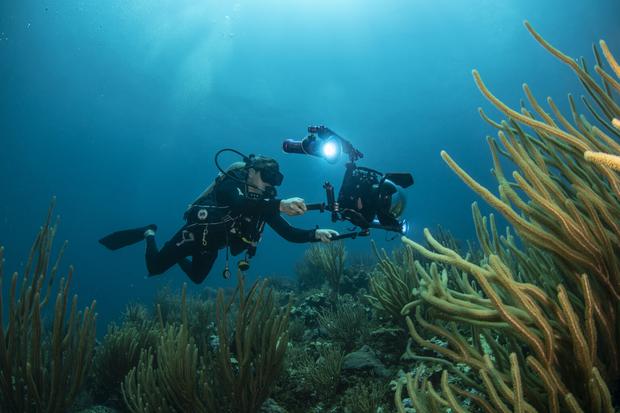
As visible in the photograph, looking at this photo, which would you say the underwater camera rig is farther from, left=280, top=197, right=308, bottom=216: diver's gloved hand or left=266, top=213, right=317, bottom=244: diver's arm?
left=266, top=213, right=317, bottom=244: diver's arm

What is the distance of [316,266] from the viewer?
946 centimetres

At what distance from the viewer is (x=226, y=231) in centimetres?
525

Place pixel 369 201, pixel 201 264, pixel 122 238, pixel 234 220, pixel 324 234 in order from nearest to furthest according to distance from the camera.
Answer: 1. pixel 369 201
2. pixel 324 234
3. pixel 234 220
4. pixel 201 264
5. pixel 122 238

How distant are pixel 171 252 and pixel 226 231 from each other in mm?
1253

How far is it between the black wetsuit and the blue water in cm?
2067

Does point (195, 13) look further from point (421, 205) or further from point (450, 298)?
point (421, 205)

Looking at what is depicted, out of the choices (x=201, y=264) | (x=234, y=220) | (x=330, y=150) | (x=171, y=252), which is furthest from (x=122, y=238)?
(x=330, y=150)

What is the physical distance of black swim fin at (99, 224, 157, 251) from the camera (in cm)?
675

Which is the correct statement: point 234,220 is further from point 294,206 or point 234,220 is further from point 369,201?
point 369,201

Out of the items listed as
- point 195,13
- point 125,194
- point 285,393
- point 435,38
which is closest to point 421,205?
point 435,38

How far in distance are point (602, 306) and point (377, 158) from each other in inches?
3112

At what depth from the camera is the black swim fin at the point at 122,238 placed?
6746mm

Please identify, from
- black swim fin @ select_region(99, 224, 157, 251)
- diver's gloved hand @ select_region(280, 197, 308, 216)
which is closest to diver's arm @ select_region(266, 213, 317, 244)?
diver's gloved hand @ select_region(280, 197, 308, 216)

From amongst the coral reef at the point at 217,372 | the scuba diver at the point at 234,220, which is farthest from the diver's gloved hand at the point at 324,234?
the coral reef at the point at 217,372
